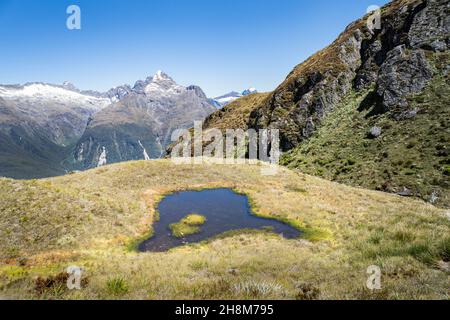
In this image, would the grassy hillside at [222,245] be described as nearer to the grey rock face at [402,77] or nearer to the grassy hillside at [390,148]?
the grassy hillside at [390,148]

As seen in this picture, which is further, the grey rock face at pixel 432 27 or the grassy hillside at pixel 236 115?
the grassy hillside at pixel 236 115

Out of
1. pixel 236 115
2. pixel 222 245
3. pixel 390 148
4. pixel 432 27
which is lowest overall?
pixel 222 245

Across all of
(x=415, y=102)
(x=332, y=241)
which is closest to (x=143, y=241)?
(x=332, y=241)

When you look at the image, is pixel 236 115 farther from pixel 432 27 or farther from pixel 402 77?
pixel 432 27

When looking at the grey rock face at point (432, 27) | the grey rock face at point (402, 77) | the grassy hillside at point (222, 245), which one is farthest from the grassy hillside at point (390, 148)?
the grassy hillside at point (222, 245)

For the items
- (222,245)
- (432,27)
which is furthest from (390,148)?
(222,245)

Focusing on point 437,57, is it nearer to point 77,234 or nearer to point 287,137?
point 287,137

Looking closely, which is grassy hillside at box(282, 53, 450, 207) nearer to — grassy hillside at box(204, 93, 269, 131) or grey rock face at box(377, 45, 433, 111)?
grey rock face at box(377, 45, 433, 111)
